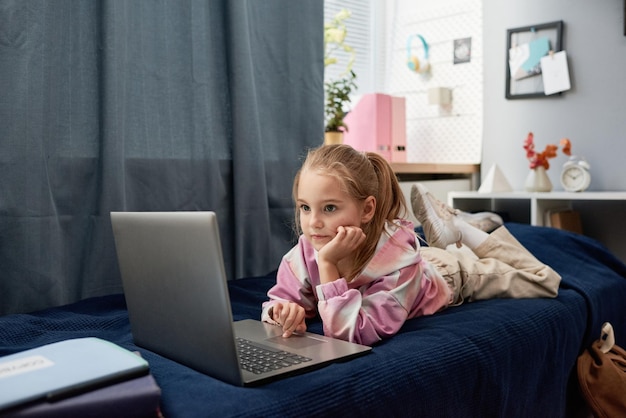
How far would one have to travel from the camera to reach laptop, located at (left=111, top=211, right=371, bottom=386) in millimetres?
831

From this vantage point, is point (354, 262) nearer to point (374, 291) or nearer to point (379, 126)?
point (374, 291)

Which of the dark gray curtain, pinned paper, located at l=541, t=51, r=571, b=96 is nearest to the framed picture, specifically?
pinned paper, located at l=541, t=51, r=571, b=96

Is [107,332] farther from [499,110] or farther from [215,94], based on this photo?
[499,110]

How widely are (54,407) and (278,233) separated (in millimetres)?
1397

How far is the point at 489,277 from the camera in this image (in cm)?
157

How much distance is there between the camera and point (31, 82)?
4.81 ft

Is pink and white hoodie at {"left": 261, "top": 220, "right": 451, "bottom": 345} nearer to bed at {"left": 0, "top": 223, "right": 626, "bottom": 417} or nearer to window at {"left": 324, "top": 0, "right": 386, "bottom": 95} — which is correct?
bed at {"left": 0, "top": 223, "right": 626, "bottom": 417}

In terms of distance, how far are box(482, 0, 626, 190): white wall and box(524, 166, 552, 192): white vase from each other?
0.48 ft

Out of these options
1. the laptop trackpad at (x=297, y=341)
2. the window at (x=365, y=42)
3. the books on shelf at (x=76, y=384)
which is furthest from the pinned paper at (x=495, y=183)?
the books on shelf at (x=76, y=384)

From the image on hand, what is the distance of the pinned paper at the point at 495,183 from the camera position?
2.51 meters

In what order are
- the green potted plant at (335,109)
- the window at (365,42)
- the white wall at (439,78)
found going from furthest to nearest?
the window at (365,42) < the white wall at (439,78) < the green potted plant at (335,109)

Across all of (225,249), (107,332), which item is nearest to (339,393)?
(107,332)

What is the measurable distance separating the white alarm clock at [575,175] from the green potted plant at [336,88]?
33.8 inches

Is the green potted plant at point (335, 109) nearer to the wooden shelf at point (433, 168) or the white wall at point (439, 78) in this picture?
the wooden shelf at point (433, 168)
